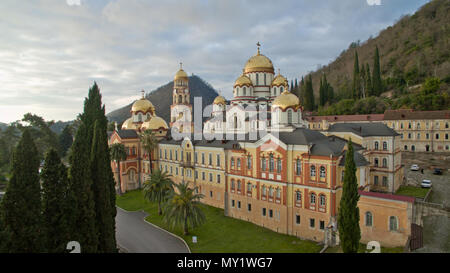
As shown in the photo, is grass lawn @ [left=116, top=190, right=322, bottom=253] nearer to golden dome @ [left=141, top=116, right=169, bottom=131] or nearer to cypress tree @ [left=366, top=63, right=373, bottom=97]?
golden dome @ [left=141, top=116, right=169, bottom=131]

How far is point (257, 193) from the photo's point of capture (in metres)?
30.1

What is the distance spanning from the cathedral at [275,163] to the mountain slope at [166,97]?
283 ft

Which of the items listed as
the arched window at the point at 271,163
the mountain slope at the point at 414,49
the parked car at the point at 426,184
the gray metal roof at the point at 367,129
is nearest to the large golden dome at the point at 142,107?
the arched window at the point at 271,163

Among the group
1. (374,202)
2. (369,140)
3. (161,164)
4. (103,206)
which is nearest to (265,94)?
(369,140)

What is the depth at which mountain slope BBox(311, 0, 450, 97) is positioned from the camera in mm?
79375

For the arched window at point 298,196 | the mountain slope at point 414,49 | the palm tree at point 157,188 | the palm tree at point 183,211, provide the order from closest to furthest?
the palm tree at point 183,211, the arched window at point 298,196, the palm tree at point 157,188, the mountain slope at point 414,49

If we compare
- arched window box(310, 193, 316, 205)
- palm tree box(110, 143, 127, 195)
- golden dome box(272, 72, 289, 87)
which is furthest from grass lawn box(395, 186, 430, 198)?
palm tree box(110, 143, 127, 195)

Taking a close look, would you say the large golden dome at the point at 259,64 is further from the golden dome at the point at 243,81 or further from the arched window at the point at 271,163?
the arched window at the point at 271,163

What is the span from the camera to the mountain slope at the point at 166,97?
5591 inches

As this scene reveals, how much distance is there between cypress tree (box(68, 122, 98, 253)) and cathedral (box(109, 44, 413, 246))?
18.2 meters

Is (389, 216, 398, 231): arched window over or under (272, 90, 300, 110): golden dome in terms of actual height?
under

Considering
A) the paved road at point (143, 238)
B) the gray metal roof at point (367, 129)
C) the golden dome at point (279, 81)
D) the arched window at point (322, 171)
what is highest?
the golden dome at point (279, 81)
